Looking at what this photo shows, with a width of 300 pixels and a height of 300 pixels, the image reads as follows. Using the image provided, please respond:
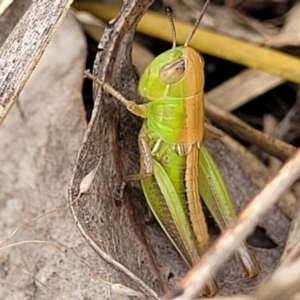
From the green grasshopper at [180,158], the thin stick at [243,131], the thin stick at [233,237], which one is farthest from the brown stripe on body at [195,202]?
the thin stick at [233,237]

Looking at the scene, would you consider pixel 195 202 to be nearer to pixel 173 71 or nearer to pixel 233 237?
pixel 173 71

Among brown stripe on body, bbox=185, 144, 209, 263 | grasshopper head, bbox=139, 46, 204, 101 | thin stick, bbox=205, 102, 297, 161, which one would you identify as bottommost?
brown stripe on body, bbox=185, 144, 209, 263

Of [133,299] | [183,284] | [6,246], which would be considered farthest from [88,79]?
[183,284]

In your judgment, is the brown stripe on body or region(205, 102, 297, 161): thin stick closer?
the brown stripe on body

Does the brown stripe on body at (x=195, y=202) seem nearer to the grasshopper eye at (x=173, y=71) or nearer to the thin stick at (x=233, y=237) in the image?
the grasshopper eye at (x=173, y=71)

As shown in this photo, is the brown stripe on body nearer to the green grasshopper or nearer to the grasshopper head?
the green grasshopper

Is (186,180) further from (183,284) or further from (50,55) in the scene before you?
(183,284)

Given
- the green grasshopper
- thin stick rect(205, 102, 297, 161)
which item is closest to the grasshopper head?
the green grasshopper
